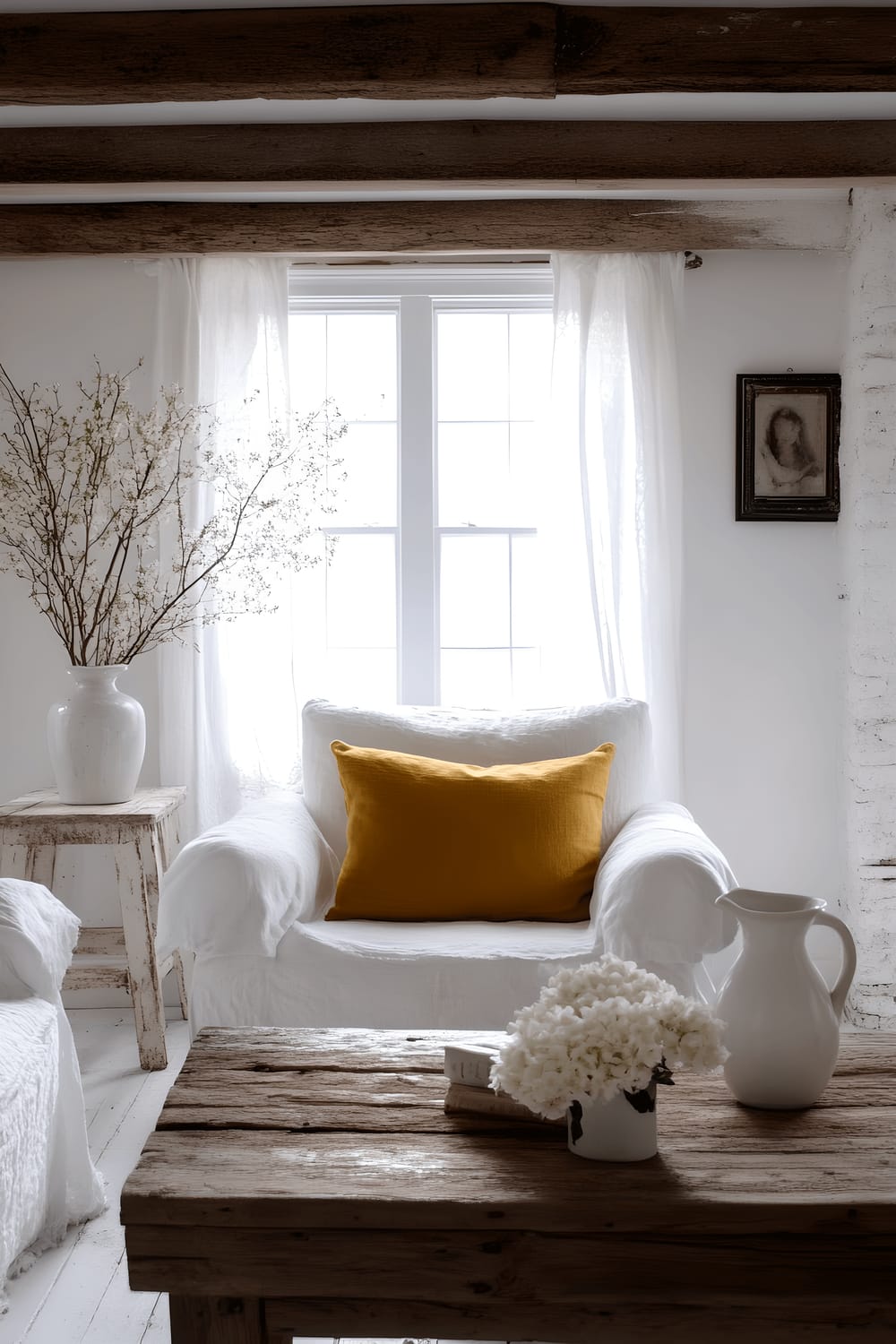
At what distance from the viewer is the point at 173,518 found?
363 cm

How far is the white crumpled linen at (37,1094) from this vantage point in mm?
1873

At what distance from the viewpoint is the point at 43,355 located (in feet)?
12.3

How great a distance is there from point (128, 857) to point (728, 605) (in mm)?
2001

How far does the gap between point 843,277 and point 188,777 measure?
8.52ft

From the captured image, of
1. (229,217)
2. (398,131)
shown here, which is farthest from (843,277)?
(229,217)

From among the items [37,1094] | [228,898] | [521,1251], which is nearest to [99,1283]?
[37,1094]

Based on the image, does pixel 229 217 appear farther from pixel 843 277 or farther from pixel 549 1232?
pixel 549 1232

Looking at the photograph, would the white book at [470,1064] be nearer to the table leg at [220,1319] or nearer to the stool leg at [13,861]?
the table leg at [220,1319]

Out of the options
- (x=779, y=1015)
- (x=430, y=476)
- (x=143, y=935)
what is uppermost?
(x=430, y=476)

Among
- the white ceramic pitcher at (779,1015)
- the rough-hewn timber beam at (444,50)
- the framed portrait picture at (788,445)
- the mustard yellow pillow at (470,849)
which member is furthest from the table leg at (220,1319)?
the framed portrait picture at (788,445)

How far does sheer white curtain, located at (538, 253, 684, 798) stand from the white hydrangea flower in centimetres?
231

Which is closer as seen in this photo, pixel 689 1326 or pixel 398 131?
pixel 689 1326

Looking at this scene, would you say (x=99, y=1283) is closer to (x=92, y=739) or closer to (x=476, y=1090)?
(x=476, y=1090)

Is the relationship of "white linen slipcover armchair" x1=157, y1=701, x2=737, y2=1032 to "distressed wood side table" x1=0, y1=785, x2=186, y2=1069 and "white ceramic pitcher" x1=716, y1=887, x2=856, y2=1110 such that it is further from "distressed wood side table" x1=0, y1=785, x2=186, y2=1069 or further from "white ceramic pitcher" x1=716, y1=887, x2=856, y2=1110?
"white ceramic pitcher" x1=716, y1=887, x2=856, y2=1110
